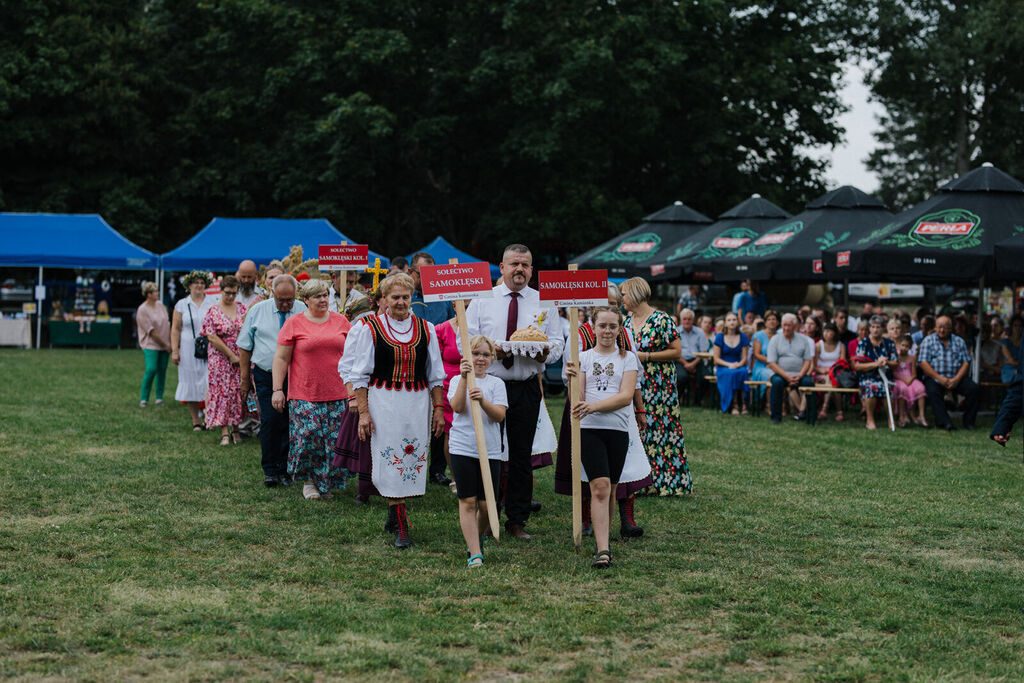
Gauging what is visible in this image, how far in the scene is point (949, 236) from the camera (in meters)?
13.8

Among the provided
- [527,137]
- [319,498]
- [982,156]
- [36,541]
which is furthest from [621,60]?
[36,541]

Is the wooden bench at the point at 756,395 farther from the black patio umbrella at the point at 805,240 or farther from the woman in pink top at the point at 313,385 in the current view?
the woman in pink top at the point at 313,385

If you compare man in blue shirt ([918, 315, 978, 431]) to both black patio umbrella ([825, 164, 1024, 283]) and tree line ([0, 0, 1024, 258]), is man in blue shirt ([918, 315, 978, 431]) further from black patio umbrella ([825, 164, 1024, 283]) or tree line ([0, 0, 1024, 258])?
tree line ([0, 0, 1024, 258])

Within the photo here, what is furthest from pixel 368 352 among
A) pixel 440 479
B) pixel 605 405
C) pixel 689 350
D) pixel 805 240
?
pixel 805 240

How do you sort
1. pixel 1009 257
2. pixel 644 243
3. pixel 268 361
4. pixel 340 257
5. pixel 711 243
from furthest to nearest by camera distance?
pixel 644 243
pixel 711 243
pixel 1009 257
pixel 340 257
pixel 268 361

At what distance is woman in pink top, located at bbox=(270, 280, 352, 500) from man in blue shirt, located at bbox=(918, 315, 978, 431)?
8.54m

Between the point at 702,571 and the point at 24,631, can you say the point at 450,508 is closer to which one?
the point at 702,571

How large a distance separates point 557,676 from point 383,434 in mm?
2748

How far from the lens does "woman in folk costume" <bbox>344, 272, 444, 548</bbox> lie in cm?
709

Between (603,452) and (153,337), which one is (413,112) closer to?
(153,337)

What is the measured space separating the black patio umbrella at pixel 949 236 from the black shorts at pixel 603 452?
7.76 metres

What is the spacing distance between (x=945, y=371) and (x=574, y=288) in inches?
363

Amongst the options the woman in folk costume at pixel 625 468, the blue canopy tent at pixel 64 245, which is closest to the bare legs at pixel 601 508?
the woman in folk costume at pixel 625 468

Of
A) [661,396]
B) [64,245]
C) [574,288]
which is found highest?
[64,245]
